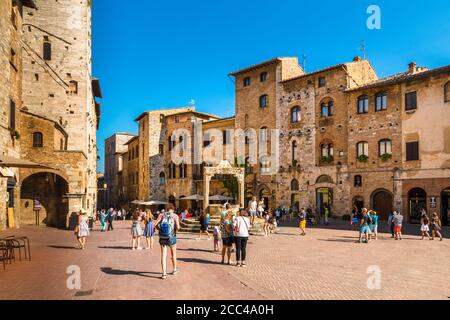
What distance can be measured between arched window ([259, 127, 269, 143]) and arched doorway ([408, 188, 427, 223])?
47.6 ft

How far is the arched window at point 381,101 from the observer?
29422 mm

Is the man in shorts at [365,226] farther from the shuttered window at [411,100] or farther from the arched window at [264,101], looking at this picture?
the arched window at [264,101]

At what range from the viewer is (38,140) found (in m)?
23.2

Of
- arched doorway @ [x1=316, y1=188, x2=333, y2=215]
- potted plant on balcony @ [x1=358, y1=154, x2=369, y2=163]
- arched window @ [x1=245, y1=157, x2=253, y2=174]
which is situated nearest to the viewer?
potted plant on balcony @ [x1=358, y1=154, x2=369, y2=163]

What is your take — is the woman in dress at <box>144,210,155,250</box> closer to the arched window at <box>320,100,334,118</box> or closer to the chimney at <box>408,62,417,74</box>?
the arched window at <box>320,100,334,118</box>

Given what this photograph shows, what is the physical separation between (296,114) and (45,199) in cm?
2267

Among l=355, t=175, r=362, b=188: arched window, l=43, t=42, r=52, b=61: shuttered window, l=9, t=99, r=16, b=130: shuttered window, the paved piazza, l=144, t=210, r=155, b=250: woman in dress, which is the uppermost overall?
l=43, t=42, r=52, b=61: shuttered window

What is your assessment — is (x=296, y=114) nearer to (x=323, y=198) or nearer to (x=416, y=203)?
(x=323, y=198)

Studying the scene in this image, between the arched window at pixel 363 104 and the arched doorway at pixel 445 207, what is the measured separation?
862cm

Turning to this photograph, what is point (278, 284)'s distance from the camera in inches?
343

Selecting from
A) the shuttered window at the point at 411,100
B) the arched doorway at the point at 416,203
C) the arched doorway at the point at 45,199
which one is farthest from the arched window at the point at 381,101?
the arched doorway at the point at 45,199

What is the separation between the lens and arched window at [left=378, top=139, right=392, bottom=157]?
28.8m

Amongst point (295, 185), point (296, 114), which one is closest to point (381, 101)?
point (296, 114)

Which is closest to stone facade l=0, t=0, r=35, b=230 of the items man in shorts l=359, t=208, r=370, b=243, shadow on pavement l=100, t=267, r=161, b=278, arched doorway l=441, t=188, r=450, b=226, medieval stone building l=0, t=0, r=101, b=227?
medieval stone building l=0, t=0, r=101, b=227
